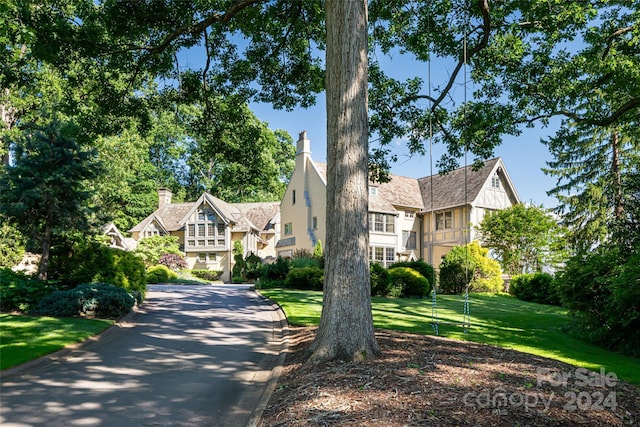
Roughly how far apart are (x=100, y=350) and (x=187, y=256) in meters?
35.9

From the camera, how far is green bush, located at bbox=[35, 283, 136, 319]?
457 inches

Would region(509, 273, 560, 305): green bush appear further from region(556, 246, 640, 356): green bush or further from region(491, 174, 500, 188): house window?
region(491, 174, 500, 188): house window

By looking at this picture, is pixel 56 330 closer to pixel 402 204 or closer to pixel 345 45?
pixel 345 45

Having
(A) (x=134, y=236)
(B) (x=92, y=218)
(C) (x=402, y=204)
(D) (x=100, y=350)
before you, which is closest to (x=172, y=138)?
(A) (x=134, y=236)

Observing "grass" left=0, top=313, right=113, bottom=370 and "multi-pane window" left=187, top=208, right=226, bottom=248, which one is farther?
"multi-pane window" left=187, top=208, right=226, bottom=248

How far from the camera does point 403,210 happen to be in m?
38.0

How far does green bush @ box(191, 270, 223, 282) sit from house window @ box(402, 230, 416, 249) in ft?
58.4

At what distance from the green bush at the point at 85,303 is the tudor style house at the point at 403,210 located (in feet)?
73.8

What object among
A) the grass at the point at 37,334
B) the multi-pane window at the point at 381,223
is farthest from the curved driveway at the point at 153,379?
the multi-pane window at the point at 381,223

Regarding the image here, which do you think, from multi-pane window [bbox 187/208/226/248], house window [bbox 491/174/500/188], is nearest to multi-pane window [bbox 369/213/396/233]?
house window [bbox 491/174/500/188]

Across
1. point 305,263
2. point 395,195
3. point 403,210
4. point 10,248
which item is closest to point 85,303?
point 10,248

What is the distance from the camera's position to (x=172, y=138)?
54.0 metres

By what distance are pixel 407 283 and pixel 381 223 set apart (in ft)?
46.4

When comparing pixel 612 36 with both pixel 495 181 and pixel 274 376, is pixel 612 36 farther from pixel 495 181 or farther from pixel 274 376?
pixel 495 181
